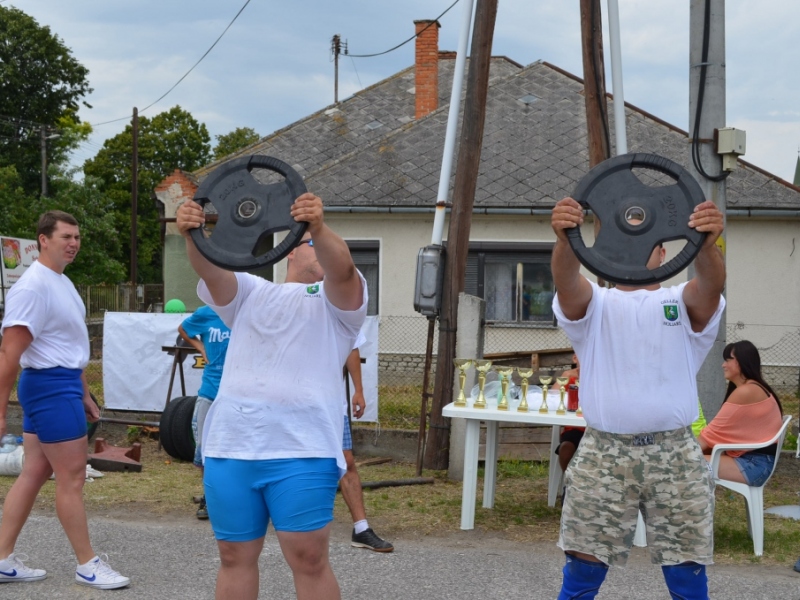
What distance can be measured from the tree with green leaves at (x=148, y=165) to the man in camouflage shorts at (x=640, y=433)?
4347cm

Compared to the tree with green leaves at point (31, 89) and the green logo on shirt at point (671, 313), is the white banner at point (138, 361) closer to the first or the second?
the green logo on shirt at point (671, 313)

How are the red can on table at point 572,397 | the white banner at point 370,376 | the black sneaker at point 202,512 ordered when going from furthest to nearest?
the white banner at point 370,376 → the black sneaker at point 202,512 → the red can on table at point 572,397

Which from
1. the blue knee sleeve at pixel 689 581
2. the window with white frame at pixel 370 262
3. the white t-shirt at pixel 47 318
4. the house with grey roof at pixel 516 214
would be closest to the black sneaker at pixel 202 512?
the white t-shirt at pixel 47 318

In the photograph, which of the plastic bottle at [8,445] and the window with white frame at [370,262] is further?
the window with white frame at [370,262]

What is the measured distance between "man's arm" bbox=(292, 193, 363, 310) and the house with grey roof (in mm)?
10325

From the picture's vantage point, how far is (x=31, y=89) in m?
46.5

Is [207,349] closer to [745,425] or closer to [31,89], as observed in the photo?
[745,425]

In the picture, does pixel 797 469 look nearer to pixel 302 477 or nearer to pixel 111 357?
pixel 302 477

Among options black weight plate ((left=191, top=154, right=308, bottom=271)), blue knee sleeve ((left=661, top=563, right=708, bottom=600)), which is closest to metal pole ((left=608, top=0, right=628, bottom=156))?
blue knee sleeve ((left=661, top=563, right=708, bottom=600))

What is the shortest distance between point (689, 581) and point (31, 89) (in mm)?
48330

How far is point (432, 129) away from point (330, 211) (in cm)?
305

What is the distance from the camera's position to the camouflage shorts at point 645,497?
11.5 feet

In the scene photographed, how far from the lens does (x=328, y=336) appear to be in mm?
3523

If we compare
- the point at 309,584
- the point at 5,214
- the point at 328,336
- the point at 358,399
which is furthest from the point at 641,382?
the point at 5,214
